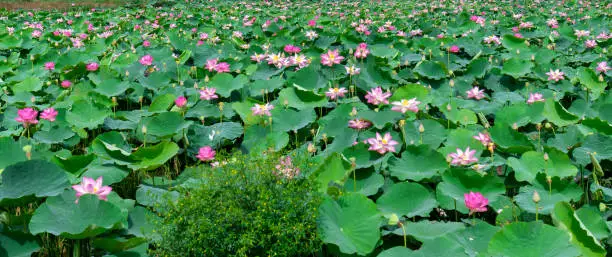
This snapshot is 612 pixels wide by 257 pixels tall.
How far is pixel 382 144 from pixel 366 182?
0.22 m

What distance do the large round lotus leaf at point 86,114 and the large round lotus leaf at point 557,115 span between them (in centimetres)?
258

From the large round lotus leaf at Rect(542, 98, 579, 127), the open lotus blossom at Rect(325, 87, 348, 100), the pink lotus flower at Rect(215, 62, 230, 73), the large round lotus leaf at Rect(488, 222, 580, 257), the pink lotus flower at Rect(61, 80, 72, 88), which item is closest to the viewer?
the large round lotus leaf at Rect(488, 222, 580, 257)

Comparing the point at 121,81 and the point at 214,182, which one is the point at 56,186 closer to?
the point at 214,182

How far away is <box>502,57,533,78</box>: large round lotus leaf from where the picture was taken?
12.6 ft

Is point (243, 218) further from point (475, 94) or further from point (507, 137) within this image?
point (475, 94)

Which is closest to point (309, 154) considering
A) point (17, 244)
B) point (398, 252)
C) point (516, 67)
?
point (398, 252)

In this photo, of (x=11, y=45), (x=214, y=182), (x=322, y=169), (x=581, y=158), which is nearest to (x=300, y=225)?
(x=214, y=182)

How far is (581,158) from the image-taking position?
8.12ft

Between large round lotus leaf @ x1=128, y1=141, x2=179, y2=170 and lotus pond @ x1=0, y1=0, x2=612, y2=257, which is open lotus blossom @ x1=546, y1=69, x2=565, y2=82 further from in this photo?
large round lotus leaf @ x1=128, y1=141, x2=179, y2=170

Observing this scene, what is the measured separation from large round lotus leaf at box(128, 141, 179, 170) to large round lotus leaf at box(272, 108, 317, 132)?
2.12 ft

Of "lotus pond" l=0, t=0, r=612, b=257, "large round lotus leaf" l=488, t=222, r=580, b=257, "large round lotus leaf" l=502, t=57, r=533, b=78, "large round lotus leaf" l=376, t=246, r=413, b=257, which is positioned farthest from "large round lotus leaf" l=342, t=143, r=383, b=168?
"large round lotus leaf" l=502, t=57, r=533, b=78

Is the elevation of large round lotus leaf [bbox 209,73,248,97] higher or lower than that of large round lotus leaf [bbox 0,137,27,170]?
lower

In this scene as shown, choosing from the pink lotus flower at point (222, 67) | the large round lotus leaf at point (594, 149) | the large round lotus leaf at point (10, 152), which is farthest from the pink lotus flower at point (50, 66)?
the large round lotus leaf at point (594, 149)

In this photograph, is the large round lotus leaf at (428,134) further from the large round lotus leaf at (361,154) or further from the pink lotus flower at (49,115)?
the pink lotus flower at (49,115)
